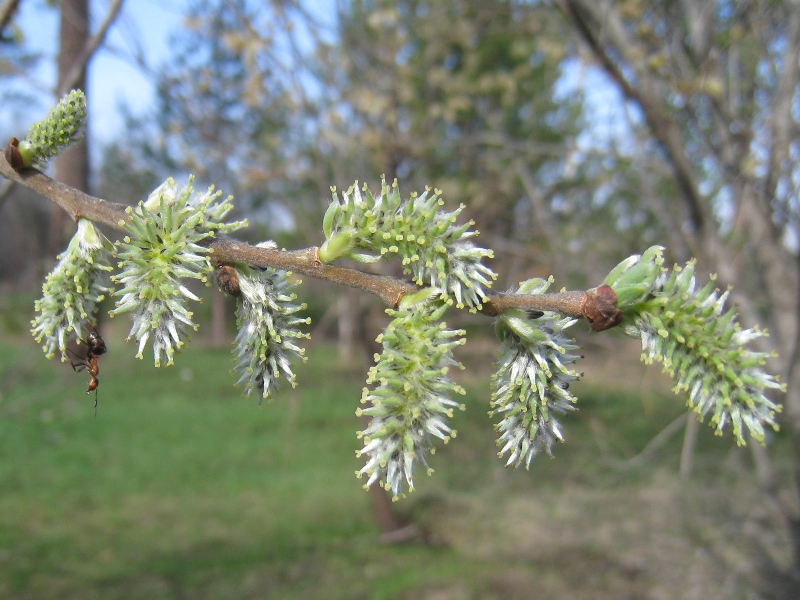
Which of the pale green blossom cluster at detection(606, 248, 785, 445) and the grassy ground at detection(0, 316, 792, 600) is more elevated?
the pale green blossom cluster at detection(606, 248, 785, 445)

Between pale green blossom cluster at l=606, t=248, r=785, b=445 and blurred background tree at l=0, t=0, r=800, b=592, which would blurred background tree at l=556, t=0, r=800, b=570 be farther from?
pale green blossom cluster at l=606, t=248, r=785, b=445

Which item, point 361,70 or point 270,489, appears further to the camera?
point 270,489

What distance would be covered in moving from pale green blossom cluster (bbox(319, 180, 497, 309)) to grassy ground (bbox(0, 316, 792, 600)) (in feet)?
10.9

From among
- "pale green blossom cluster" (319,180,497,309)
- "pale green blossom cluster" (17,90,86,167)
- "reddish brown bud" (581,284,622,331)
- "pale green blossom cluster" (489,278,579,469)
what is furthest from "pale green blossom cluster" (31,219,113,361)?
"reddish brown bud" (581,284,622,331)

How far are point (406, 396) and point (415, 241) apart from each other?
0.83 ft

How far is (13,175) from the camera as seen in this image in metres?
1.25

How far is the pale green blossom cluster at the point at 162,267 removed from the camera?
1.14m

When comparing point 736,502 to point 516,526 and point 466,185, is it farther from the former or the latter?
point 466,185

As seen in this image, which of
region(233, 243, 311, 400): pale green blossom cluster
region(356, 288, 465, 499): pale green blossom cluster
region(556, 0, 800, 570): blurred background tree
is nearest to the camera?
region(356, 288, 465, 499): pale green blossom cluster

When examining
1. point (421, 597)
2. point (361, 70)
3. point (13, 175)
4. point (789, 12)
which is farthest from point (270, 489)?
point (13, 175)

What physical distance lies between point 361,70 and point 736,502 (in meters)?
6.18

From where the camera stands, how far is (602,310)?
1.11 metres

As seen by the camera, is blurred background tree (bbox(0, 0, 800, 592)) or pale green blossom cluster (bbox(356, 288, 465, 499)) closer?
pale green blossom cluster (bbox(356, 288, 465, 499))

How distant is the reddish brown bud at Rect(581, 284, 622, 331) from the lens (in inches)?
43.4
